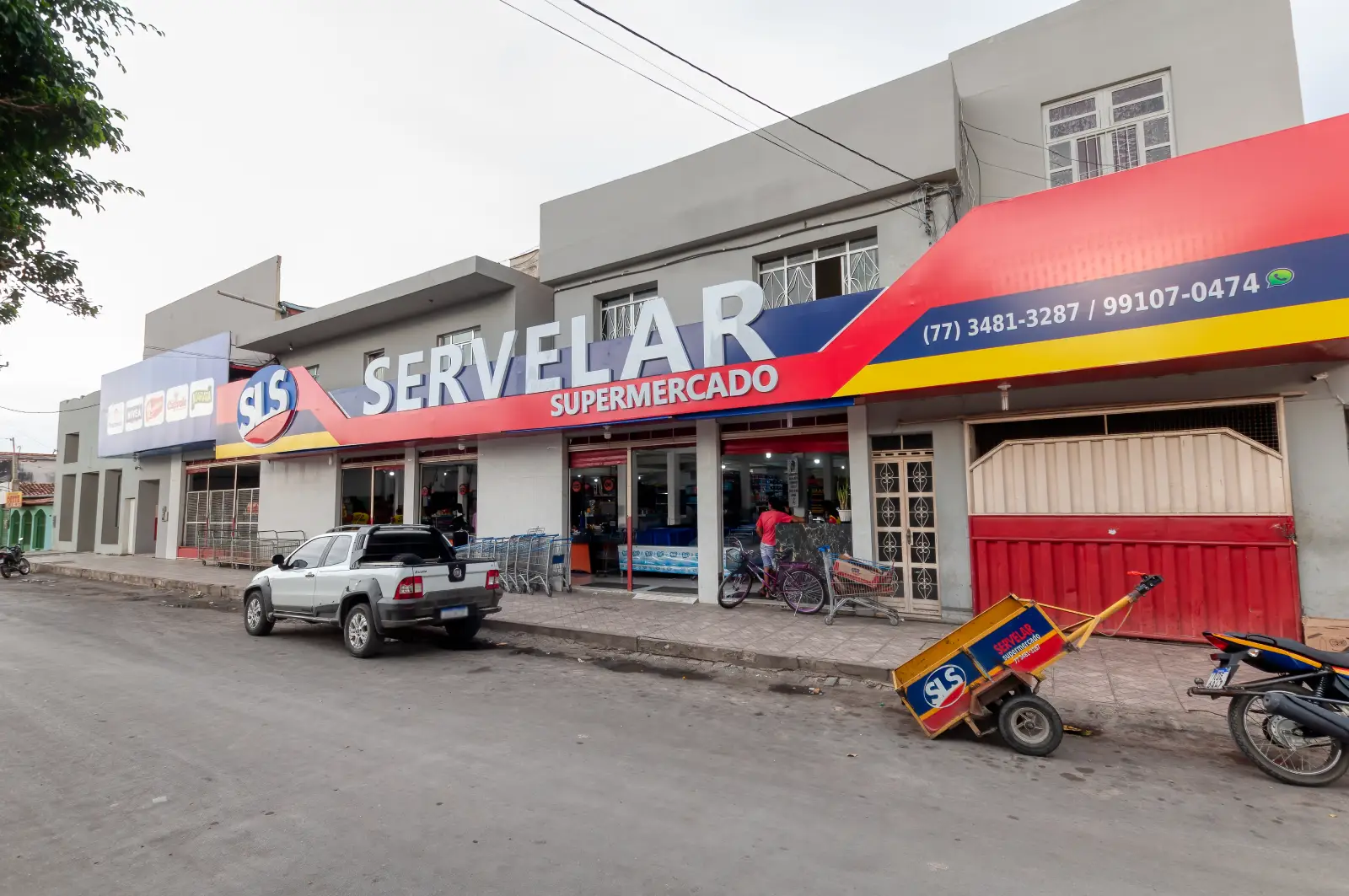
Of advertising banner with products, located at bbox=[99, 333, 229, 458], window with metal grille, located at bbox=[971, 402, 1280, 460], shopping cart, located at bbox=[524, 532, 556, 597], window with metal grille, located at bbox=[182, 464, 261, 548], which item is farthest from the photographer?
window with metal grille, located at bbox=[182, 464, 261, 548]

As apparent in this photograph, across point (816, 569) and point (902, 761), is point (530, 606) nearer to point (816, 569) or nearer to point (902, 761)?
point (816, 569)

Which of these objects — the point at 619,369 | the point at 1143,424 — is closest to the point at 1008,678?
the point at 1143,424

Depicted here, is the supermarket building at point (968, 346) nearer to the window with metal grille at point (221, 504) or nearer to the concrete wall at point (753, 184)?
the concrete wall at point (753, 184)

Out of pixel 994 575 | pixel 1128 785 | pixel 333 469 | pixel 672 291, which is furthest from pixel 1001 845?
pixel 333 469

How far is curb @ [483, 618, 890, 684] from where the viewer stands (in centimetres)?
730

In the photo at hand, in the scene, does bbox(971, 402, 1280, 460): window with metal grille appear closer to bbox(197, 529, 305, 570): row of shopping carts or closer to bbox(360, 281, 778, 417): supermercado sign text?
bbox(360, 281, 778, 417): supermercado sign text

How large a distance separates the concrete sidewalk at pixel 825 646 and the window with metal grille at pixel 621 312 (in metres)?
5.42

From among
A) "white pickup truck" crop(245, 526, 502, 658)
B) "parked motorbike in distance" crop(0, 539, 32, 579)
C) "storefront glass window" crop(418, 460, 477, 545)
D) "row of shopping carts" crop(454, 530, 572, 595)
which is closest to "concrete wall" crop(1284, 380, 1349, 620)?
"white pickup truck" crop(245, 526, 502, 658)

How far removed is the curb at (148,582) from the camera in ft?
51.0

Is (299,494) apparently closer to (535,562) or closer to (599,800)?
(535,562)

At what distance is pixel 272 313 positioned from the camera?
67.6 feet

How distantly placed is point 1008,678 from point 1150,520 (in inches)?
186

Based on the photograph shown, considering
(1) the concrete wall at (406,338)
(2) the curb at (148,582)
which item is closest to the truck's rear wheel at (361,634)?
(1) the concrete wall at (406,338)

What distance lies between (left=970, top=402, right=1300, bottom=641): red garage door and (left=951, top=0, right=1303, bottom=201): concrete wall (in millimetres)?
4382
